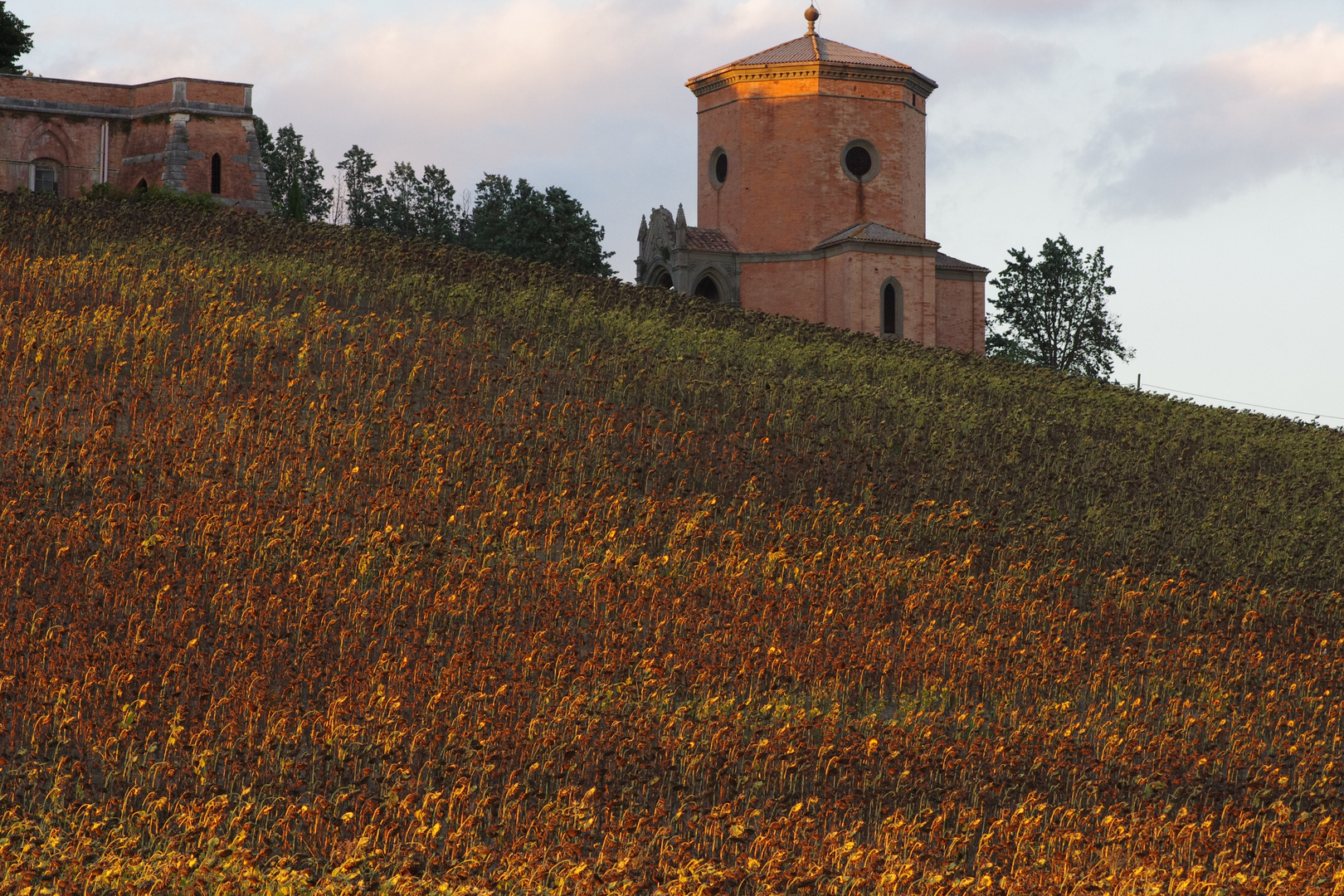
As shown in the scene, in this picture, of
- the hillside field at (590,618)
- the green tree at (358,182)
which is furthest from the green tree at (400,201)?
the hillside field at (590,618)

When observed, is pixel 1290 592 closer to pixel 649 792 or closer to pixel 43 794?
pixel 649 792

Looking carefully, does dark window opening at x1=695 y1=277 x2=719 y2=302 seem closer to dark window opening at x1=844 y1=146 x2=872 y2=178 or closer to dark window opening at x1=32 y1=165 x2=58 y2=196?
dark window opening at x1=844 y1=146 x2=872 y2=178

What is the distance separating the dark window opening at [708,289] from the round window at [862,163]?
4631 millimetres

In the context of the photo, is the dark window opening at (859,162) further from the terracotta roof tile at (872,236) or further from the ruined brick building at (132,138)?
the ruined brick building at (132,138)

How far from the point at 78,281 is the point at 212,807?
14.5 meters

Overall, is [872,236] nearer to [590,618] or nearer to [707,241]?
[707,241]

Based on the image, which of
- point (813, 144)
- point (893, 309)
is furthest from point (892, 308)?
point (813, 144)

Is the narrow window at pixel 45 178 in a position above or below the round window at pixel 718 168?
below

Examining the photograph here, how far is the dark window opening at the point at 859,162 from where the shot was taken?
38500mm

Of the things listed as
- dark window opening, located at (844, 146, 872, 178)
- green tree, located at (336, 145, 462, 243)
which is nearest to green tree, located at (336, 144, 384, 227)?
green tree, located at (336, 145, 462, 243)

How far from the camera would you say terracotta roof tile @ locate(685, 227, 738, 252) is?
3881cm

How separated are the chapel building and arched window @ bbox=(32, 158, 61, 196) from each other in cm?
1636

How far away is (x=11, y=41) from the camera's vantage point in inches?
1778

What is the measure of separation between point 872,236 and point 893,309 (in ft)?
6.44
